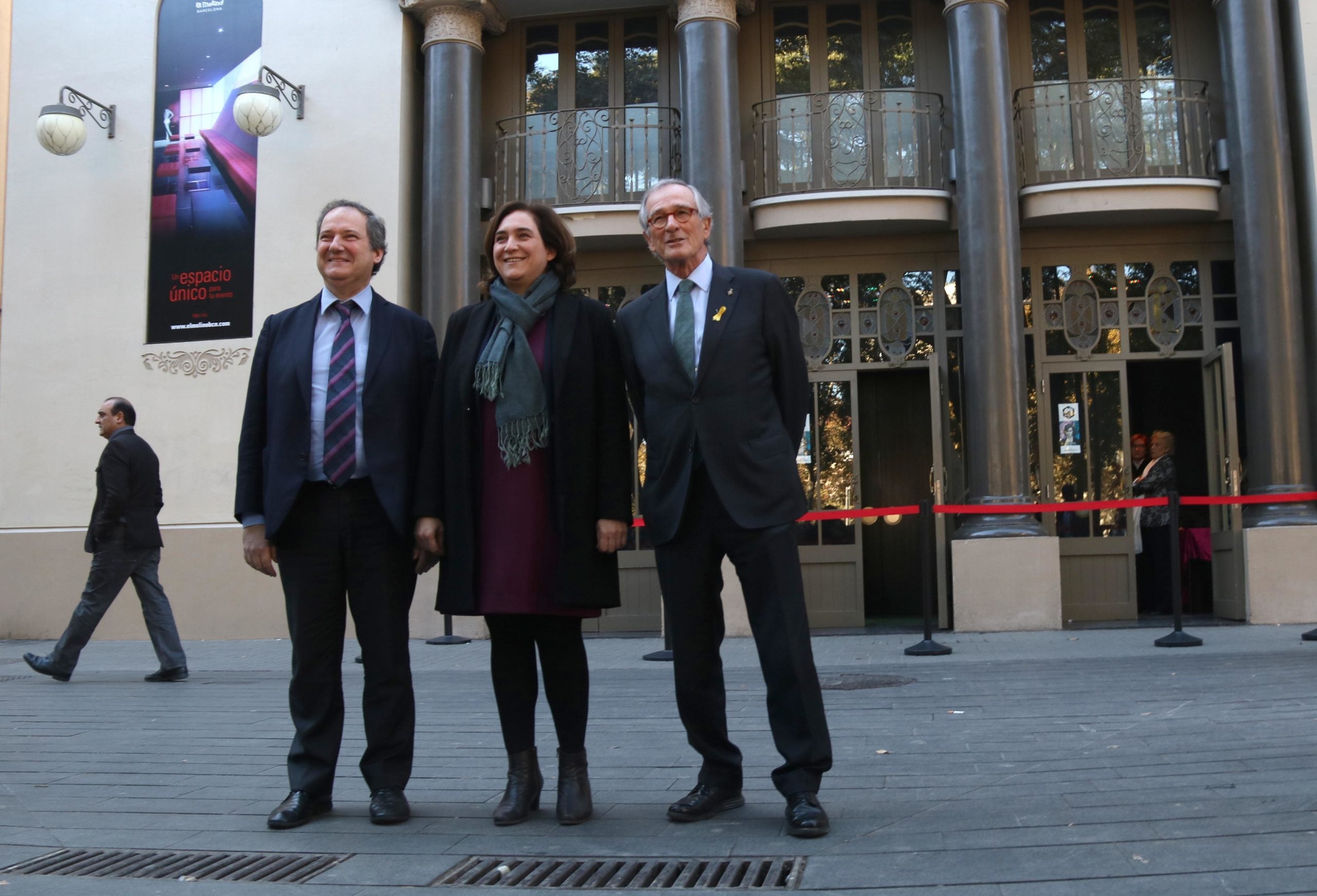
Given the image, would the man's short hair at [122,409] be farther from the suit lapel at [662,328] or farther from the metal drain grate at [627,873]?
the metal drain grate at [627,873]

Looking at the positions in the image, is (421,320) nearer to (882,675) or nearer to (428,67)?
(882,675)

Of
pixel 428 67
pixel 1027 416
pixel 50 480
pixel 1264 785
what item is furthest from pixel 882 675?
pixel 50 480

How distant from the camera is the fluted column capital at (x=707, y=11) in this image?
1262cm

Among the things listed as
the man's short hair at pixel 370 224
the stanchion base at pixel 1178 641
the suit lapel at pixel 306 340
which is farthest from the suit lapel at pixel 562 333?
the stanchion base at pixel 1178 641

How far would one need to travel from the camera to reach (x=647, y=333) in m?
4.17

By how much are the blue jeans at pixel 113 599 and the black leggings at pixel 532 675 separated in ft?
18.8

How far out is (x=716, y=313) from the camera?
405 cm

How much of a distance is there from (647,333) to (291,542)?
1.46m

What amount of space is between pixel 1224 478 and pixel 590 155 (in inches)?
296

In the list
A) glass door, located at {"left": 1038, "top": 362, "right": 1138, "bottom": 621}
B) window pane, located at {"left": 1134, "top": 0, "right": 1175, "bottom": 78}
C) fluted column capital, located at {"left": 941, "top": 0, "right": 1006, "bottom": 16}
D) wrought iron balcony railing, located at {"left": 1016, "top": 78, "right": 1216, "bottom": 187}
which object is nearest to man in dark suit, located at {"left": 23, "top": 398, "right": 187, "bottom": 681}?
glass door, located at {"left": 1038, "top": 362, "right": 1138, "bottom": 621}

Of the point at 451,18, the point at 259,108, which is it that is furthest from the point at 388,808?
the point at 451,18

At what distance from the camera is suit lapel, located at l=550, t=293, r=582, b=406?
161 inches

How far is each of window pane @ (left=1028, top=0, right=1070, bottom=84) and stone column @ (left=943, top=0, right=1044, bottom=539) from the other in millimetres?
1317

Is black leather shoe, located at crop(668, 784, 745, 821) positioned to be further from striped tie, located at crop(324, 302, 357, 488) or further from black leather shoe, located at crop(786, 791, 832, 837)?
striped tie, located at crop(324, 302, 357, 488)
